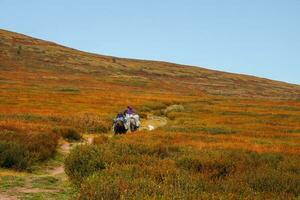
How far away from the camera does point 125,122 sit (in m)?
27.9

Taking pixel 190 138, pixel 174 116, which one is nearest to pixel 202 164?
pixel 190 138

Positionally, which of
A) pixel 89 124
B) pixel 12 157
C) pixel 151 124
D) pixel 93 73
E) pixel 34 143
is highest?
pixel 34 143

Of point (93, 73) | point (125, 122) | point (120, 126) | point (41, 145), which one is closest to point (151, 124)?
point (125, 122)

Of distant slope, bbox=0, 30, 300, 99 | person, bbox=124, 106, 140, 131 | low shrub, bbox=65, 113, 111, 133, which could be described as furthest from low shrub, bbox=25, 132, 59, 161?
distant slope, bbox=0, 30, 300, 99

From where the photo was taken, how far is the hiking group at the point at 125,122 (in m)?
27.5

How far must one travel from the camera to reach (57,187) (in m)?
12.9

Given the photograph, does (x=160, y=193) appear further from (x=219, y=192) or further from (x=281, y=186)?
(x=281, y=186)

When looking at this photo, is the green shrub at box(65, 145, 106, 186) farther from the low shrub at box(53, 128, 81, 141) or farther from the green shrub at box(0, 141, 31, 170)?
the low shrub at box(53, 128, 81, 141)

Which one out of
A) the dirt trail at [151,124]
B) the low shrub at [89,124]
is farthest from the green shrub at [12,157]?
the dirt trail at [151,124]

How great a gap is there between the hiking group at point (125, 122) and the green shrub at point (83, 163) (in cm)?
1274

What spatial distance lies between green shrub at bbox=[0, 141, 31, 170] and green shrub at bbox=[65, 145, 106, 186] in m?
2.51

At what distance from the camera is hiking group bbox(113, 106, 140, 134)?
27.5 metres

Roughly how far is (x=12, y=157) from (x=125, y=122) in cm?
1241

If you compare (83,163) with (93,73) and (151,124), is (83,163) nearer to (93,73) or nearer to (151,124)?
(151,124)
